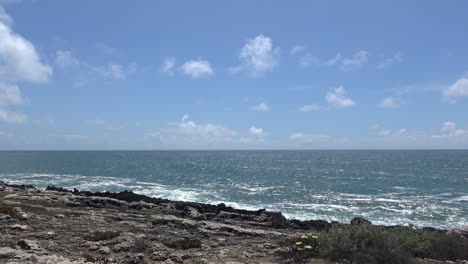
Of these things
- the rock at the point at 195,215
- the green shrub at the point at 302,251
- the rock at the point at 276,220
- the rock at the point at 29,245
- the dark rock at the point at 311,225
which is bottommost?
the dark rock at the point at 311,225

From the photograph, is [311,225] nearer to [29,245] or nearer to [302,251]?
[302,251]

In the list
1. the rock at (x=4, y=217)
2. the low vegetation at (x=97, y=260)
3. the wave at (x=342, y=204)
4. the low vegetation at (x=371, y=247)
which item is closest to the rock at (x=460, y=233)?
the low vegetation at (x=371, y=247)

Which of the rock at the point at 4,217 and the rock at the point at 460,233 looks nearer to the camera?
the rock at the point at 460,233

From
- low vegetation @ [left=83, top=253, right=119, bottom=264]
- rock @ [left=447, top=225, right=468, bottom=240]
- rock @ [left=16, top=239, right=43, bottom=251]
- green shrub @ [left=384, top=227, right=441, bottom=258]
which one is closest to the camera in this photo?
low vegetation @ [left=83, top=253, right=119, bottom=264]

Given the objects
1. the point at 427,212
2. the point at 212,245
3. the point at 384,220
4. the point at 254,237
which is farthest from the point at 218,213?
the point at 427,212

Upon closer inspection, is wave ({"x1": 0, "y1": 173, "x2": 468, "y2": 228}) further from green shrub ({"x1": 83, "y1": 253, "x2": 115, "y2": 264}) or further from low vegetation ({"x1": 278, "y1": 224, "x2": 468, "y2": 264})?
green shrub ({"x1": 83, "y1": 253, "x2": 115, "y2": 264})

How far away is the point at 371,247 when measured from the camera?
10.8 meters

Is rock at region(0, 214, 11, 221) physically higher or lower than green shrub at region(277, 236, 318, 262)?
higher

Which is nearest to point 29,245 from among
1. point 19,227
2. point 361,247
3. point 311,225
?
point 19,227

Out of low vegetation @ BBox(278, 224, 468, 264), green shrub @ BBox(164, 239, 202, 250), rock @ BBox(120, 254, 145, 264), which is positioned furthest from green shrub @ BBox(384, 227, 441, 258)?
rock @ BBox(120, 254, 145, 264)

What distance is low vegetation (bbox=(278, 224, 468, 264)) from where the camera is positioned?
1043 centimetres

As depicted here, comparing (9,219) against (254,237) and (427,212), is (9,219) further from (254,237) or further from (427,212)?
(427,212)

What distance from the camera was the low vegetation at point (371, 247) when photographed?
10.4m

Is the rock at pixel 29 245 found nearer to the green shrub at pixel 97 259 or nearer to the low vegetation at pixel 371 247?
the green shrub at pixel 97 259
